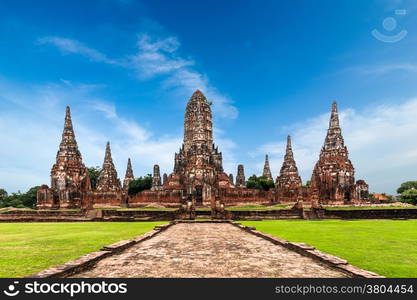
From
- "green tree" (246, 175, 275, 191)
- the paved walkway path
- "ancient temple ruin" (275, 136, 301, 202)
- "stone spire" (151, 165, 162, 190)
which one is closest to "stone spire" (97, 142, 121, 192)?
"stone spire" (151, 165, 162, 190)

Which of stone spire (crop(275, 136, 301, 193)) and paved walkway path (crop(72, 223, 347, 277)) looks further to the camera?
stone spire (crop(275, 136, 301, 193))

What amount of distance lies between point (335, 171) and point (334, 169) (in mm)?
336

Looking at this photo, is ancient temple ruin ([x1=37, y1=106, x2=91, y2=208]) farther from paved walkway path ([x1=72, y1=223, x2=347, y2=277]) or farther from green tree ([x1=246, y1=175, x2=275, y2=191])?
green tree ([x1=246, y1=175, x2=275, y2=191])

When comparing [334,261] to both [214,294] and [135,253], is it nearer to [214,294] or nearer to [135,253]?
[214,294]

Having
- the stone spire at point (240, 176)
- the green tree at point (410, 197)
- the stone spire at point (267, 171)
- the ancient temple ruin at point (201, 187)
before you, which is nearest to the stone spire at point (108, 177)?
the ancient temple ruin at point (201, 187)

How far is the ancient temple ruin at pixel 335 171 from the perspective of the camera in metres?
39.1

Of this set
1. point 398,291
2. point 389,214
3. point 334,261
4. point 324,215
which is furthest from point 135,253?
point 389,214

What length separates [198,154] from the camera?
50.6 m

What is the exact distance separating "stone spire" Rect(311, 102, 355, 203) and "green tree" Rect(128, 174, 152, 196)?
36.5 m

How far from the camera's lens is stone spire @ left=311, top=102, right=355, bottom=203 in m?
39.2

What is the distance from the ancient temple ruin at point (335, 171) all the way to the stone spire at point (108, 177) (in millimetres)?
33439

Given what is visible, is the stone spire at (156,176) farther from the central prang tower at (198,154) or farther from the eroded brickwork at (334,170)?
the eroded brickwork at (334,170)

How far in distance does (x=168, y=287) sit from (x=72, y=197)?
133 ft

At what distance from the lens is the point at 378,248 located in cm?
Answer: 850
